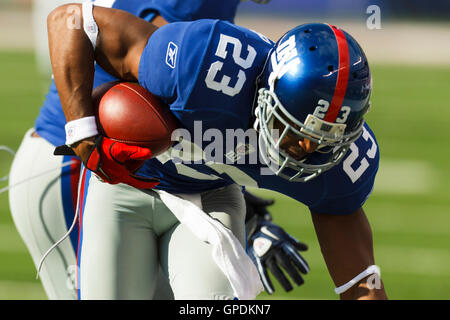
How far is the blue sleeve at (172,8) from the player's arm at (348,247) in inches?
37.9

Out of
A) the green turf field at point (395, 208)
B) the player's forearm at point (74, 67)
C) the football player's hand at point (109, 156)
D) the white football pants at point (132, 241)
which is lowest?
the green turf field at point (395, 208)

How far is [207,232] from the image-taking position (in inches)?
94.7

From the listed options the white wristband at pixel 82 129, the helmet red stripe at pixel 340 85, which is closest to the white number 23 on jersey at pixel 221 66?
the helmet red stripe at pixel 340 85

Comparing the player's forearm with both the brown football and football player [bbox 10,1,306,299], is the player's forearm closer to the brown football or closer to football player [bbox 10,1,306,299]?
the brown football

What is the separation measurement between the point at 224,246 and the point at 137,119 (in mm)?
514

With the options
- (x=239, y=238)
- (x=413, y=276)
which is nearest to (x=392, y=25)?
(x=413, y=276)

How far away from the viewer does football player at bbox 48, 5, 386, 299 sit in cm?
210

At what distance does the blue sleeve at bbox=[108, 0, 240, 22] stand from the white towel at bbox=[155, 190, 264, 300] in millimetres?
756

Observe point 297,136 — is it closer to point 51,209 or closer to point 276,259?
point 276,259

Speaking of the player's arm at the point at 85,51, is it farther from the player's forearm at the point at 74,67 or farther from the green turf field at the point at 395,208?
the green turf field at the point at 395,208

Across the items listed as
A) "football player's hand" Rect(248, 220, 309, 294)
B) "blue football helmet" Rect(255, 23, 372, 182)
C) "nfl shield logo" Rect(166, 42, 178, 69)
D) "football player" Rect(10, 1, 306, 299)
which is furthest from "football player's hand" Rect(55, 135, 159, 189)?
"football player's hand" Rect(248, 220, 309, 294)

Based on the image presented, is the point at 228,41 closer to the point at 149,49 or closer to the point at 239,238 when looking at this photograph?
the point at 149,49

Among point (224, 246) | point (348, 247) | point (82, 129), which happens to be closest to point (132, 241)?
point (224, 246)

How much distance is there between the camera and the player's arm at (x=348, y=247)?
2355 millimetres
